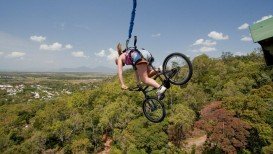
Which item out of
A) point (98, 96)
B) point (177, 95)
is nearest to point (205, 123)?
point (177, 95)

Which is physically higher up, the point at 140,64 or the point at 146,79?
the point at 140,64

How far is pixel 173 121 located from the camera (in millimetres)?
49406

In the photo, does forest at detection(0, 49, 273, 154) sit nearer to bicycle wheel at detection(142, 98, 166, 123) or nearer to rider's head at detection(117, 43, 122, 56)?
bicycle wheel at detection(142, 98, 166, 123)

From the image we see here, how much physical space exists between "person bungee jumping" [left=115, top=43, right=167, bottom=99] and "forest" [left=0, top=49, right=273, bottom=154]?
104 ft

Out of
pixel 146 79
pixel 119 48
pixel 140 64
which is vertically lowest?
pixel 146 79

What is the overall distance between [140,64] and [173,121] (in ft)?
137

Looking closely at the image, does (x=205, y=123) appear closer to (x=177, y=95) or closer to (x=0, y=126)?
(x=177, y=95)

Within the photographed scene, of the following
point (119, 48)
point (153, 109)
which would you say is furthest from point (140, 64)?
point (153, 109)

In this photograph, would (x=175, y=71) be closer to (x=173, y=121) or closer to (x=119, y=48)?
(x=119, y=48)

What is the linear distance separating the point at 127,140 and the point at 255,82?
3371 cm

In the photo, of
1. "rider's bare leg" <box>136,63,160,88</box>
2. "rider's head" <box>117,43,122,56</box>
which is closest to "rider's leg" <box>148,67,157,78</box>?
"rider's bare leg" <box>136,63,160,88</box>

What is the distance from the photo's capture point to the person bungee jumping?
8.75m

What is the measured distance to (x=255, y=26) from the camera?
16.5ft

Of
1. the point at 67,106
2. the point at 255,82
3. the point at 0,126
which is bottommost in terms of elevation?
the point at 0,126
